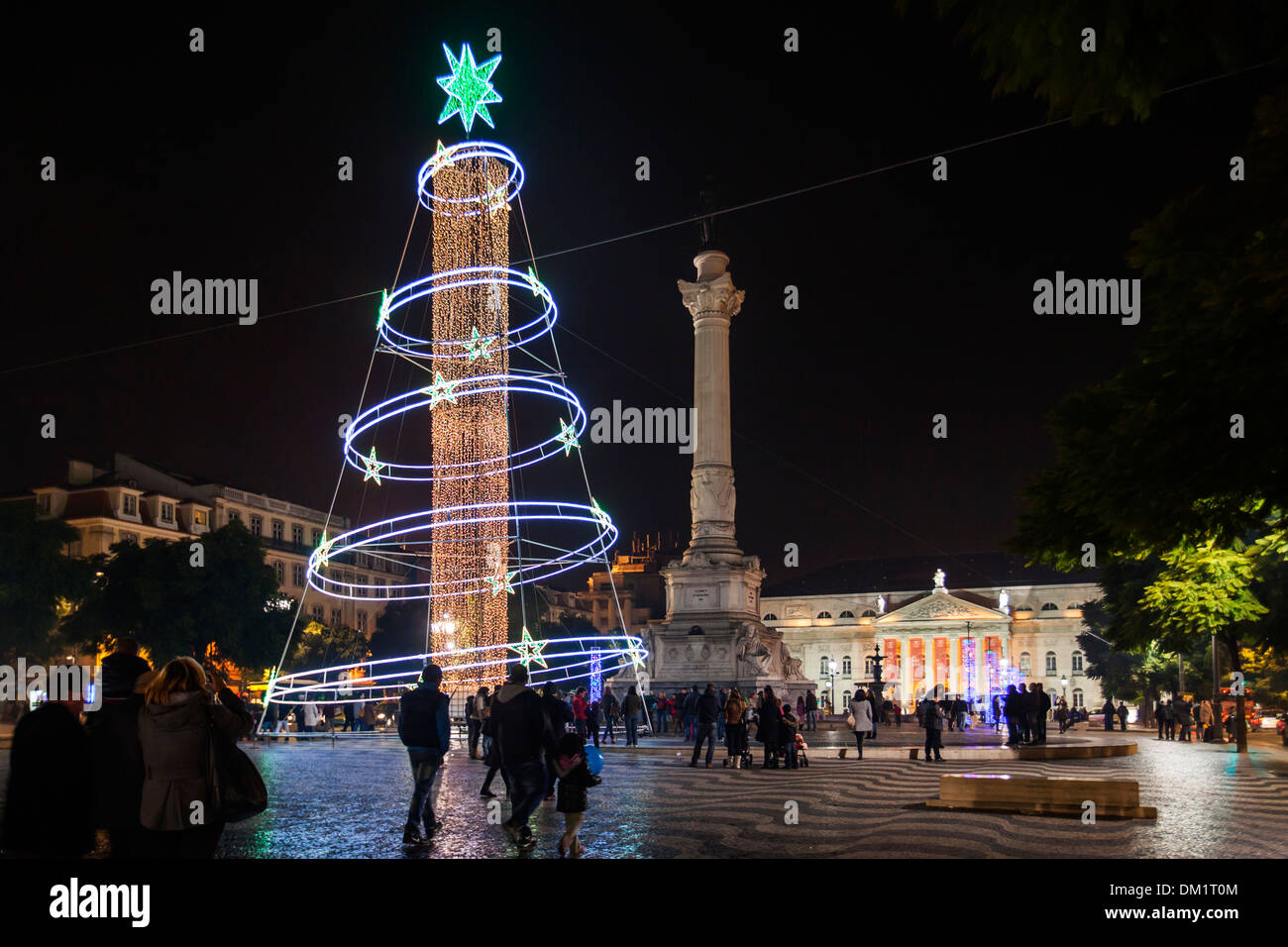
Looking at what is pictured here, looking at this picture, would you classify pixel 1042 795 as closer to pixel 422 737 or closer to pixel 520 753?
pixel 520 753

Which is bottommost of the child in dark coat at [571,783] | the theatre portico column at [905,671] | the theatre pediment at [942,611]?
the theatre portico column at [905,671]

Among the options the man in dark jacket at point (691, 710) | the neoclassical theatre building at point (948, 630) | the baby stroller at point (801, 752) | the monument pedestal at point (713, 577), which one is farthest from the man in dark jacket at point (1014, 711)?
the neoclassical theatre building at point (948, 630)

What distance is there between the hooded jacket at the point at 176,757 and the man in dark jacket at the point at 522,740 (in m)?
4.28

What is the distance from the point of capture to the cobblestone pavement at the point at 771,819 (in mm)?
12195

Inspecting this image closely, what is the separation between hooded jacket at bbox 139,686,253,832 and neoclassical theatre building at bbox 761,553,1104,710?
119 m

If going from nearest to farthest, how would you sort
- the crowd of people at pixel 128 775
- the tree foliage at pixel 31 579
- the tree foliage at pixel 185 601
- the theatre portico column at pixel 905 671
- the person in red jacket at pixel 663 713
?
the crowd of people at pixel 128 775 < the person in red jacket at pixel 663 713 < the tree foliage at pixel 31 579 < the tree foliage at pixel 185 601 < the theatre portico column at pixel 905 671

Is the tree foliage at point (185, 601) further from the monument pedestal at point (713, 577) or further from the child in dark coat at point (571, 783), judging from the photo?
the child in dark coat at point (571, 783)

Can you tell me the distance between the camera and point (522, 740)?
11781mm

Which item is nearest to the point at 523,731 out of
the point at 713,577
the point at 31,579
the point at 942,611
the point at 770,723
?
the point at 770,723

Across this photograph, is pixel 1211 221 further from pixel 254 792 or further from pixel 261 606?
pixel 261 606

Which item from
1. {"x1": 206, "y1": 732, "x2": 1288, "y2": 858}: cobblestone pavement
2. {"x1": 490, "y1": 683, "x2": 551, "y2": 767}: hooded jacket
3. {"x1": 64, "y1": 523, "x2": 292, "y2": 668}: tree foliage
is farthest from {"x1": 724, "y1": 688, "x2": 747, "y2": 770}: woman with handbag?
{"x1": 64, "y1": 523, "x2": 292, "y2": 668}: tree foliage

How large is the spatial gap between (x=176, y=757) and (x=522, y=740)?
462 centimetres
